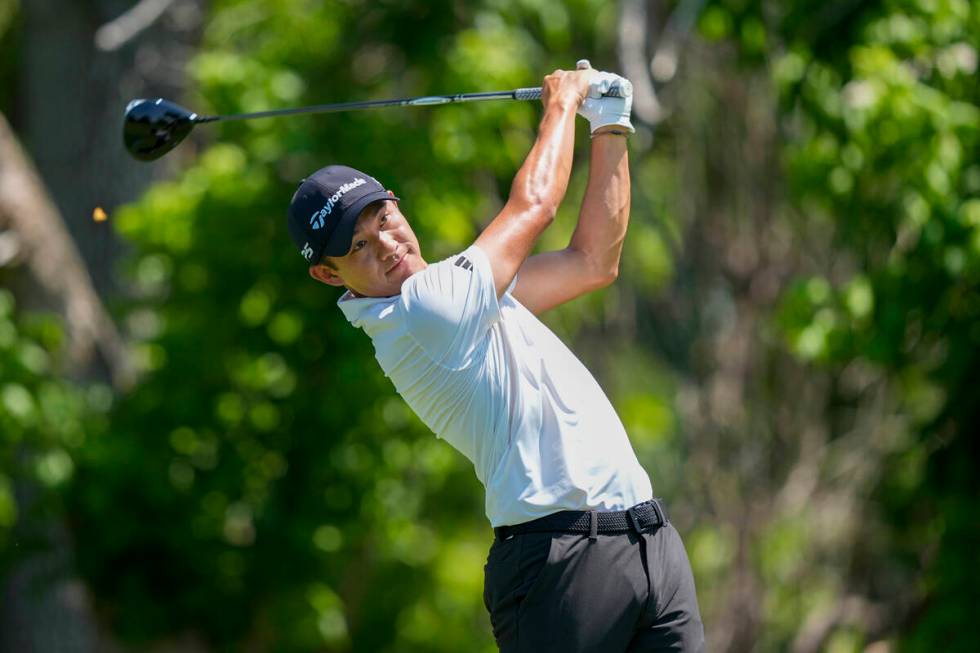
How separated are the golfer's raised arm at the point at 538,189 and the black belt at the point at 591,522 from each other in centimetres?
51

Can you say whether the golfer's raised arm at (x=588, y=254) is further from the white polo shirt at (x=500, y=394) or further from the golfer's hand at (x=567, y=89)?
the white polo shirt at (x=500, y=394)

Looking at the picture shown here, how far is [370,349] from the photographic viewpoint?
7.50m

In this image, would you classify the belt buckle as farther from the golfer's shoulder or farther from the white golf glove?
the white golf glove

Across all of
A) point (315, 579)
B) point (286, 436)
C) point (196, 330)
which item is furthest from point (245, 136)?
point (315, 579)

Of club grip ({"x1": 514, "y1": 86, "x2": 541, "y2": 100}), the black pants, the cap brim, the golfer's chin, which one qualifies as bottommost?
the black pants

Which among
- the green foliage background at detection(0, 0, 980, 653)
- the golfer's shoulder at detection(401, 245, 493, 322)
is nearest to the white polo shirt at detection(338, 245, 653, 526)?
the golfer's shoulder at detection(401, 245, 493, 322)

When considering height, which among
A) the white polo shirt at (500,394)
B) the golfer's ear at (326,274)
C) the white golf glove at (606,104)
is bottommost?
the white polo shirt at (500,394)

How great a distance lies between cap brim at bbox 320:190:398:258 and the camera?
3.39 meters

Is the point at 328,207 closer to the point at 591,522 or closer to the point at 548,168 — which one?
the point at 548,168

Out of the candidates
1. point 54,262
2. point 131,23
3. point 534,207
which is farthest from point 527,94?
point 54,262

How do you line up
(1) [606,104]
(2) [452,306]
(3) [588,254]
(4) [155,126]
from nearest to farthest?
(2) [452,306], (1) [606,104], (3) [588,254], (4) [155,126]

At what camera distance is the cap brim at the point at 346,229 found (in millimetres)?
3387

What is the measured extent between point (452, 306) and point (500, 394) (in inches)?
9.3

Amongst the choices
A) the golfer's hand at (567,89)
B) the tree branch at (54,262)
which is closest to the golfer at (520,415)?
the golfer's hand at (567,89)
